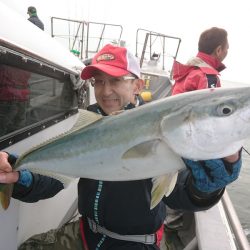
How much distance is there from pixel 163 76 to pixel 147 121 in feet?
30.0

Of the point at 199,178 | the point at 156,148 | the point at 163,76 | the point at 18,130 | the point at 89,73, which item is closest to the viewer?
the point at 156,148

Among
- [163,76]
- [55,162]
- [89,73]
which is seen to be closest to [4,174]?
[55,162]

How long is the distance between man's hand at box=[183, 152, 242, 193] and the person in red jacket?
250 centimetres

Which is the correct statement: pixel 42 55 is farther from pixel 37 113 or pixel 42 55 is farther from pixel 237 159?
pixel 237 159

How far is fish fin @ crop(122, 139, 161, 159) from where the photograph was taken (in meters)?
1.76

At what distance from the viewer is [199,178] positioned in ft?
6.81

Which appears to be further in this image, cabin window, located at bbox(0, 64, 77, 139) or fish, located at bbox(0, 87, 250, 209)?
cabin window, located at bbox(0, 64, 77, 139)

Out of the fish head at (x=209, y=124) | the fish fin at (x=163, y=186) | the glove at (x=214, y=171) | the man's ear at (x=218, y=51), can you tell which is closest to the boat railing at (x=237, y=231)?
the glove at (x=214, y=171)

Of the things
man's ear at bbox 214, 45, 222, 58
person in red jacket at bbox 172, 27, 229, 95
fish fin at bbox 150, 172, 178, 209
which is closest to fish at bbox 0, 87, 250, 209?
fish fin at bbox 150, 172, 178, 209

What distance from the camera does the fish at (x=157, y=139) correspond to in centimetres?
167

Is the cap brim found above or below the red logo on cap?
below

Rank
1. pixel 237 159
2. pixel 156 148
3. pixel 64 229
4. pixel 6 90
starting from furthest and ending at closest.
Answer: pixel 64 229 < pixel 6 90 < pixel 237 159 < pixel 156 148

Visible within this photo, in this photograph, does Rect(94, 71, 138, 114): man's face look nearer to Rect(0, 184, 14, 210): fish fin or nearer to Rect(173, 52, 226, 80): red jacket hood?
Rect(0, 184, 14, 210): fish fin

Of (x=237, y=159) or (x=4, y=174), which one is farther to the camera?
(x=4, y=174)
